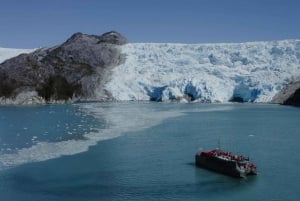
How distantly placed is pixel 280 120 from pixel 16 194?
34.4 meters

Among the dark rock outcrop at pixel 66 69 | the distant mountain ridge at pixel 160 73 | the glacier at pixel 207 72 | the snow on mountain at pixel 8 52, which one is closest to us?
the glacier at pixel 207 72

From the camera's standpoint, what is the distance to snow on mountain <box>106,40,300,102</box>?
85.8 m

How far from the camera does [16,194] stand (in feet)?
73.4

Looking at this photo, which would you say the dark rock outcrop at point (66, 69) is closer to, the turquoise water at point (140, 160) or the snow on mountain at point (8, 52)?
the snow on mountain at point (8, 52)

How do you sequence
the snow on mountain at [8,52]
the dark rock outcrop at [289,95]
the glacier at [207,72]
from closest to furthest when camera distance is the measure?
the dark rock outcrop at [289,95], the glacier at [207,72], the snow on mountain at [8,52]

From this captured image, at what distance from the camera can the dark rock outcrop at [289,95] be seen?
80750 millimetres

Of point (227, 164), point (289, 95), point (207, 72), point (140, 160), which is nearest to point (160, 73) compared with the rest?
point (207, 72)

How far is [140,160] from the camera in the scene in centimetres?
2923

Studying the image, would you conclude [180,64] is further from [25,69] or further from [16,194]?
[16,194]

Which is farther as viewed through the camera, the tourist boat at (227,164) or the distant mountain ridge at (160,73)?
the distant mountain ridge at (160,73)

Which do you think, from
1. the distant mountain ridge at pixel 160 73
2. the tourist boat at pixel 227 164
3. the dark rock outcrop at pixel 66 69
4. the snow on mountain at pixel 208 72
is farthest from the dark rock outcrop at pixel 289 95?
the tourist boat at pixel 227 164

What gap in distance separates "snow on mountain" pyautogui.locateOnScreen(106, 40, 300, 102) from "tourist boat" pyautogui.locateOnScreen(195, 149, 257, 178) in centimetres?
5762

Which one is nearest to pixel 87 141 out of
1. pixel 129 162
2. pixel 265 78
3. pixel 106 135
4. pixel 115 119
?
pixel 106 135

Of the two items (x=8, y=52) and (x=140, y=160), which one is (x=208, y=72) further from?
(x=140, y=160)
